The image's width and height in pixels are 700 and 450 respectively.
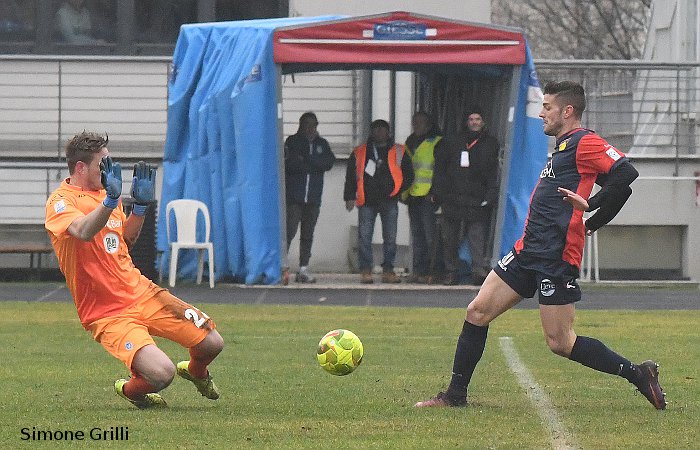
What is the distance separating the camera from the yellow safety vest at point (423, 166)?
773 inches

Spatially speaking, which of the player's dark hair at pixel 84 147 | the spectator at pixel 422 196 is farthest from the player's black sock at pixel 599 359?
the spectator at pixel 422 196

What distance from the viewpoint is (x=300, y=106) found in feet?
76.2

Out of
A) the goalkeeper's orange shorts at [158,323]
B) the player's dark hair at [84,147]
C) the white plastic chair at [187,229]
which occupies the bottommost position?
the white plastic chair at [187,229]

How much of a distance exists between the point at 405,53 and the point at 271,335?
6340 mm

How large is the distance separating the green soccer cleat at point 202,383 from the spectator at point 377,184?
10742 mm

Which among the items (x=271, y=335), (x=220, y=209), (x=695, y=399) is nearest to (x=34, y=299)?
(x=220, y=209)

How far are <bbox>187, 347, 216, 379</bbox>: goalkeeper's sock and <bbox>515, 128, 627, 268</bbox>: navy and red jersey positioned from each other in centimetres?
187

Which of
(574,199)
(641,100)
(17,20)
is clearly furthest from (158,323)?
(17,20)

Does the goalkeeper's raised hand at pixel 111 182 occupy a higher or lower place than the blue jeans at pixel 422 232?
higher

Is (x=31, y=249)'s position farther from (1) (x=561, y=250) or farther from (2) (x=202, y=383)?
(1) (x=561, y=250)

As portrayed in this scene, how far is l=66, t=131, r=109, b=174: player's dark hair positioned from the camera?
27.4 feet

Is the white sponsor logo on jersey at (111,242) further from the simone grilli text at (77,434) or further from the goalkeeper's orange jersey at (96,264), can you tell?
the simone grilli text at (77,434)

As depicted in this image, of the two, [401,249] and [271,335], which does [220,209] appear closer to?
[401,249]

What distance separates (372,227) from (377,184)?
1.97 ft
